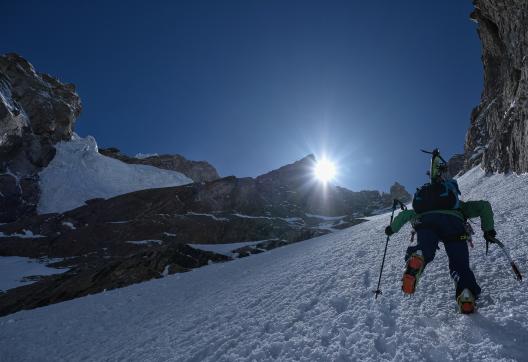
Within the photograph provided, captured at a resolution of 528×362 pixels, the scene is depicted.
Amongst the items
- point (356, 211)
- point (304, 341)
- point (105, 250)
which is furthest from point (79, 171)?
point (304, 341)

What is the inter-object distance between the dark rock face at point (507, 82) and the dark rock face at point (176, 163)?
137384 millimetres

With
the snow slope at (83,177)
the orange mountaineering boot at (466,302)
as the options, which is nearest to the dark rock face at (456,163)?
the orange mountaineering boot at (466,302)

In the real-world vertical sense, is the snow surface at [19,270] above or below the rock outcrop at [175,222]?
below

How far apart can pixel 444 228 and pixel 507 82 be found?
2132 cm

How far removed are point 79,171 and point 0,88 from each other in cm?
3148

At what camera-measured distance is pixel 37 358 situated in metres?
9.48

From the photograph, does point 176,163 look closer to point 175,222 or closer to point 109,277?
point 175,222

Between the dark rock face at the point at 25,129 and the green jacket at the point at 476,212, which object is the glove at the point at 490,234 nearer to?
the green jacket at the point at 476,212

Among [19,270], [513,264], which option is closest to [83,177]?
[19,270]

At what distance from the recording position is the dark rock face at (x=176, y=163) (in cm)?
14900

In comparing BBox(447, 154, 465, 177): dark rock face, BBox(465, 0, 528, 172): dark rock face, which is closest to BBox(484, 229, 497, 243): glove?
BBox(465, 0, 528, 172): dark rock face

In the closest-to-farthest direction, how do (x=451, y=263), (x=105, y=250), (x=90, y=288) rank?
1. (x=451, y=263)
2. (x=90, y=288)
3. (x=105, y=250)

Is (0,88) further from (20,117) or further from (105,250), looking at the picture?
(105,250)

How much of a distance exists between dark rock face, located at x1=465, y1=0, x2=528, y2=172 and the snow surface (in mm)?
71559
